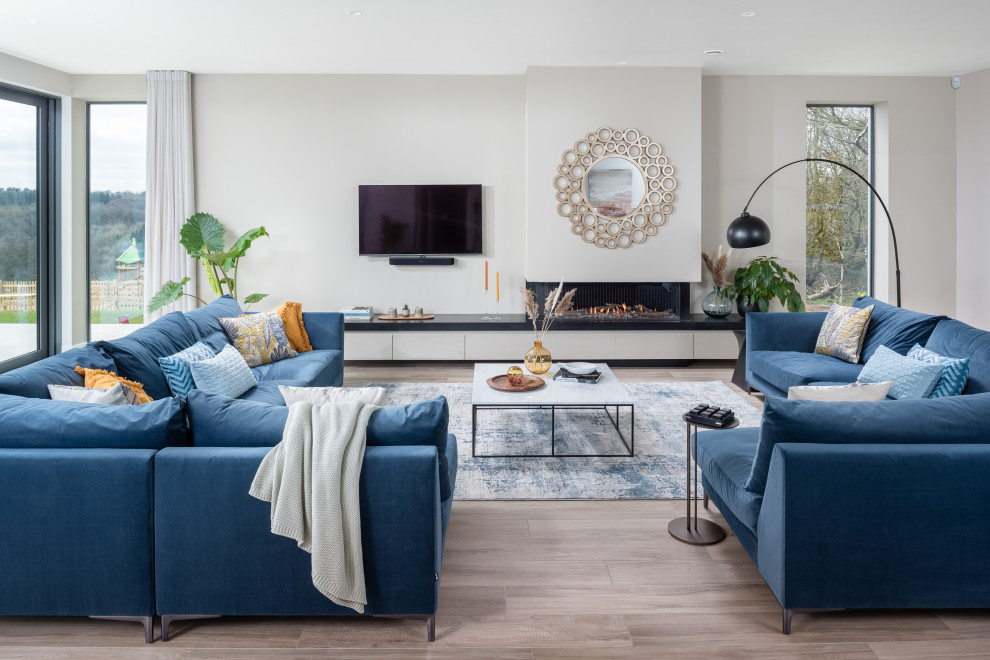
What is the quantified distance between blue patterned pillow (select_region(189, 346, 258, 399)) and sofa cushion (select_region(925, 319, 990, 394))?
3.54 meters

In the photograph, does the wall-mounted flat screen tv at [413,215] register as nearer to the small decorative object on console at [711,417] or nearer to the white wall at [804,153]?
the white wall at [804,153]

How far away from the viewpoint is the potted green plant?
623 cm

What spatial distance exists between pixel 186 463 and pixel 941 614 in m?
2.32

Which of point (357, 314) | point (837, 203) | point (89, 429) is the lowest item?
point (89, 429)

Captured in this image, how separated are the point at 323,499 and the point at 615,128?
5.06 metres

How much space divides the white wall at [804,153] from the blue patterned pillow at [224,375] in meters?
4.49

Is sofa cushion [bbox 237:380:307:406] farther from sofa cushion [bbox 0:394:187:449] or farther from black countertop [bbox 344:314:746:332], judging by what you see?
black countertop [bbox 344:314:746:332]

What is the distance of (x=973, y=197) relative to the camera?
21.5ft

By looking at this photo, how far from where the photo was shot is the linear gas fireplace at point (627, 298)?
21.4 feet

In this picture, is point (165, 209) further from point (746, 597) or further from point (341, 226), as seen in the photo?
point (746, 597)

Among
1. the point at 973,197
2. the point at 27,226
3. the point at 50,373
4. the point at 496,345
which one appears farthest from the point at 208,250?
the point at 973,197

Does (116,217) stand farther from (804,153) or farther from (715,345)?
(804,153)

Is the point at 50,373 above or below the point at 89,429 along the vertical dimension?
above

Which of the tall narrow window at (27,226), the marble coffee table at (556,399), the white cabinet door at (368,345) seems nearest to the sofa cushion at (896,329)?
the marble coffee table at (556,399)
